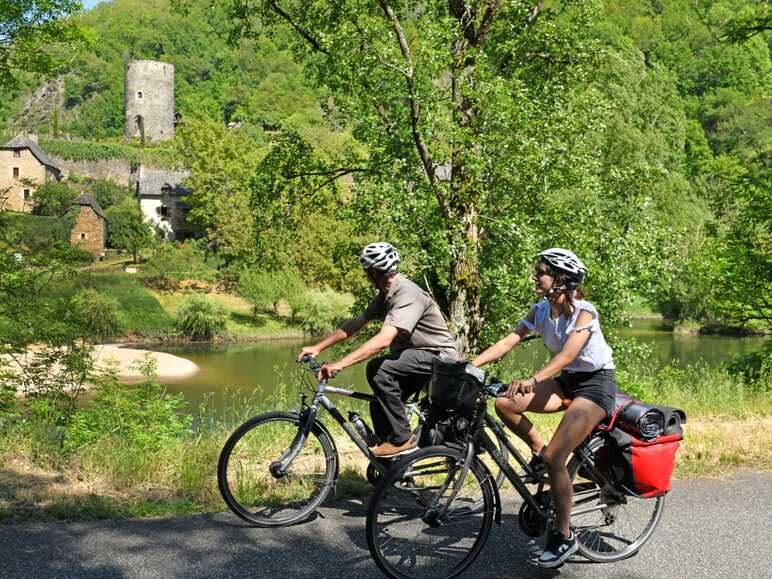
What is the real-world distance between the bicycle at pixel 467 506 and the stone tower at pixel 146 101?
125000mm

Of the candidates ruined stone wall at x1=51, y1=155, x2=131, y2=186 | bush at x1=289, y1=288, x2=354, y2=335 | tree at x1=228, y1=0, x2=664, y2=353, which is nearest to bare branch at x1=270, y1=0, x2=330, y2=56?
tree at x1=228, y1=0, x2=664, y2=353

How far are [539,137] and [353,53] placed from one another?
3.81 metres

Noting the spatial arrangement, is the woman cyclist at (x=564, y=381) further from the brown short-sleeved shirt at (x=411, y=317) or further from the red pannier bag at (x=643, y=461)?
the brown short-sleeved shirt at (x=411, y=317)

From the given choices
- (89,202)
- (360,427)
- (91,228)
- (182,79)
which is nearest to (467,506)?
(360,427)

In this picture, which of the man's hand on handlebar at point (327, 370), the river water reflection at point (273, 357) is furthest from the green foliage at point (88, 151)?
the man's hand on handlebar at point (327, 370)

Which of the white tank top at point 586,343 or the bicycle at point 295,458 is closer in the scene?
the white tank top at point 586,343

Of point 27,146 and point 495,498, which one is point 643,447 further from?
point 27,146

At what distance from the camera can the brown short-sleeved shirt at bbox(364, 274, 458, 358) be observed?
211 inches

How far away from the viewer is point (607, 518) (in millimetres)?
5043

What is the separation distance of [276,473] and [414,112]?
30.1 feet

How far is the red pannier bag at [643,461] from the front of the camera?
4.75 meters

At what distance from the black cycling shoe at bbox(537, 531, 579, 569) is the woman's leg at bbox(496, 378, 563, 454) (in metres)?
0.53

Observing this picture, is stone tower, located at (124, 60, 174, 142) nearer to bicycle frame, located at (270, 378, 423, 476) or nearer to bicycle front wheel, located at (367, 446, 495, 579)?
bicycle frame, located at (270, 378, 423, 476)

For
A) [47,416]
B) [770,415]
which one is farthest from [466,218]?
[47,416]
